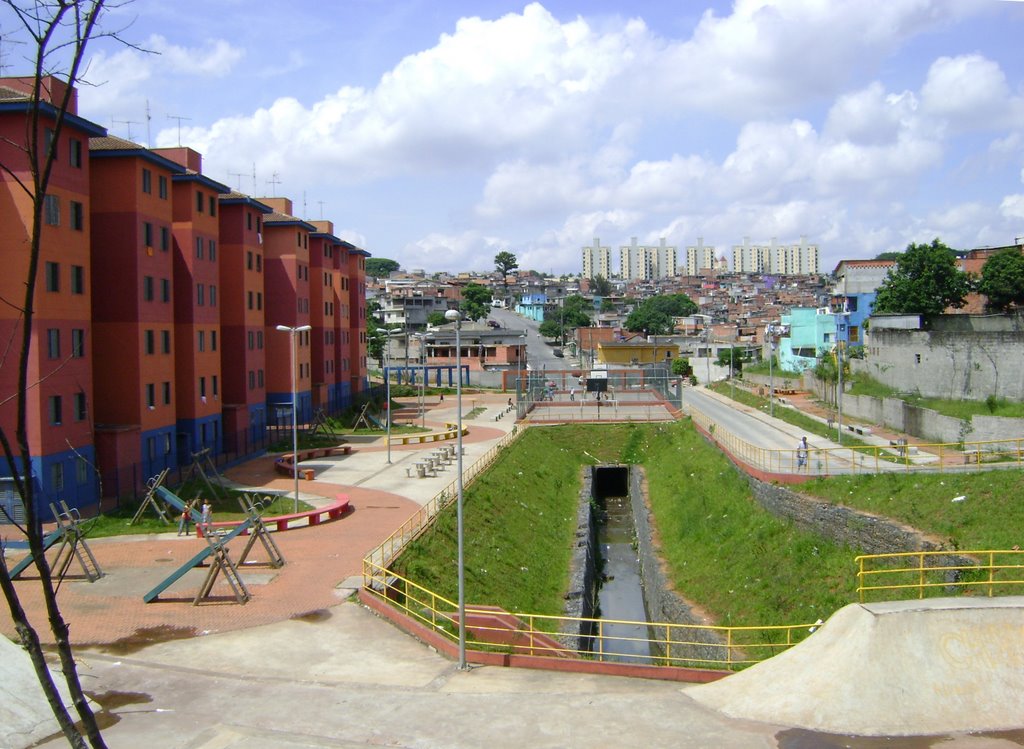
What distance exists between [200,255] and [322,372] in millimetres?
21240

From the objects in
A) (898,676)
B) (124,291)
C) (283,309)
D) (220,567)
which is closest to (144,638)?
(220,567)

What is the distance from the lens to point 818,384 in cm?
6462

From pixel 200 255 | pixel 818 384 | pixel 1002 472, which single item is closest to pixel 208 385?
pixel 200 255

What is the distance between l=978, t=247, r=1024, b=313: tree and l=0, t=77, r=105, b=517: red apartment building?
52.5 metres

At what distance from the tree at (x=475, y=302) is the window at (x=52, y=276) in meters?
120

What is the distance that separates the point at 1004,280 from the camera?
56219mm

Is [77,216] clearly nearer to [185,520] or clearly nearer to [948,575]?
[185,520]

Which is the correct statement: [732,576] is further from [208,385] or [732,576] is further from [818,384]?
[818,384]

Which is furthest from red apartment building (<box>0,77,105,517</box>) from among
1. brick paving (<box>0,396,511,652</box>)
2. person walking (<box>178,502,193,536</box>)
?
person walking (<box>178,502,193,536</box>)

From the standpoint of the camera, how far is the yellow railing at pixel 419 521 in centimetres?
2497

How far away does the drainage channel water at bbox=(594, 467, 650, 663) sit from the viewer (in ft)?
86.4

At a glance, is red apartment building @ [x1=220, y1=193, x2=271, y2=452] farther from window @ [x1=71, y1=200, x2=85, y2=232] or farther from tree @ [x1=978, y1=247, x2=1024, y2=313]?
tree @ [x1=978, y1=247, x2=1024, y2=313]

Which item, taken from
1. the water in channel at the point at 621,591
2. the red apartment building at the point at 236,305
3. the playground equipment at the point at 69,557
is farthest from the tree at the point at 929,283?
the playground equipment at the point at 69,557

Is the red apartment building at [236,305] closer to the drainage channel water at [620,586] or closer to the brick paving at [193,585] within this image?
the brick paving at [193,585]
